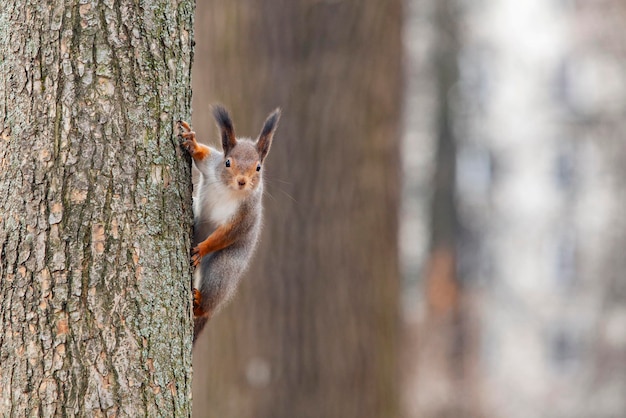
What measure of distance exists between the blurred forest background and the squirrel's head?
1.28m

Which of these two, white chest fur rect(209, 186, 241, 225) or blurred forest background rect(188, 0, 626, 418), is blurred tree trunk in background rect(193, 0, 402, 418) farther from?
white chest fur rect(209, 186, 241, 225)

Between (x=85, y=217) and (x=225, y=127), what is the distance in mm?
864

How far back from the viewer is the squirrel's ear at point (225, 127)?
2.96 metres

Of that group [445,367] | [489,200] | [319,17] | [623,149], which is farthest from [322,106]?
[489,200]

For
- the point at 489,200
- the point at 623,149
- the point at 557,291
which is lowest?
the point at 557,291

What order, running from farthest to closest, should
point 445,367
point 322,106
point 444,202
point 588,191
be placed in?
point 588,191 → point 444,202 → point 445,367 → point 322,106

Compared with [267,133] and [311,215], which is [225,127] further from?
[311,215]

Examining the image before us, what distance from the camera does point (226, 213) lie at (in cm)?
321

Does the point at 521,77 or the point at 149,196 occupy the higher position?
the point at 521,77

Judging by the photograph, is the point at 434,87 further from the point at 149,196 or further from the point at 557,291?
the point at 149,196

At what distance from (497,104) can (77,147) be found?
1836 centimetres

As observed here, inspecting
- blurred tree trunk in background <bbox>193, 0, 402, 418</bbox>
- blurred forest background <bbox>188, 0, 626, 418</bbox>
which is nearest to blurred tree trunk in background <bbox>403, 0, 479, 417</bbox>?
blurred forest background <bbox>188, 0, 626, 418</bbox>

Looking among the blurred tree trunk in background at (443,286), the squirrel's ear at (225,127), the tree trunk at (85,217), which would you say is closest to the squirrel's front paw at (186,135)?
the tree trunk at (85,217)

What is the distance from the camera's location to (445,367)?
12867mm
